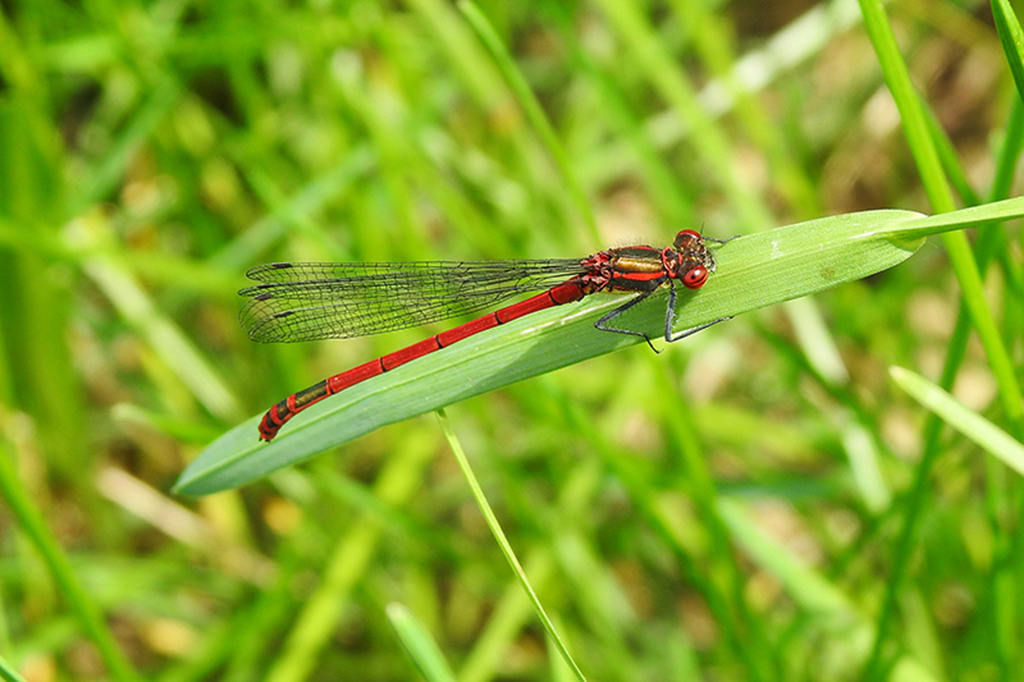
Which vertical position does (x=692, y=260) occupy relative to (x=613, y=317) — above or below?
above

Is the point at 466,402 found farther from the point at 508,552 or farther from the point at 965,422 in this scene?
the point at 965,422

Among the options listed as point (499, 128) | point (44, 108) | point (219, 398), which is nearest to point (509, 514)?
point (219, 398)

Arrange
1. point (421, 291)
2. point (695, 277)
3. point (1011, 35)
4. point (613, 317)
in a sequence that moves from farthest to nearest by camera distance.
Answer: point (421, 291)
point (695, 277)
point (613, 317)
point (1011, 35)

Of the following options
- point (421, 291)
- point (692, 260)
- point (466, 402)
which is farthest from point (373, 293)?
point (692, 260)

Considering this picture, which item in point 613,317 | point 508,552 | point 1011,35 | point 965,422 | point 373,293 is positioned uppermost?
point 373,293

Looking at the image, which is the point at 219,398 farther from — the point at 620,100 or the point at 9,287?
the point at 620,100

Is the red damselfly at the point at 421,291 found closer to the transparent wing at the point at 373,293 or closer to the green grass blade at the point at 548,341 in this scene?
the transparent wing at the point at 373,293
